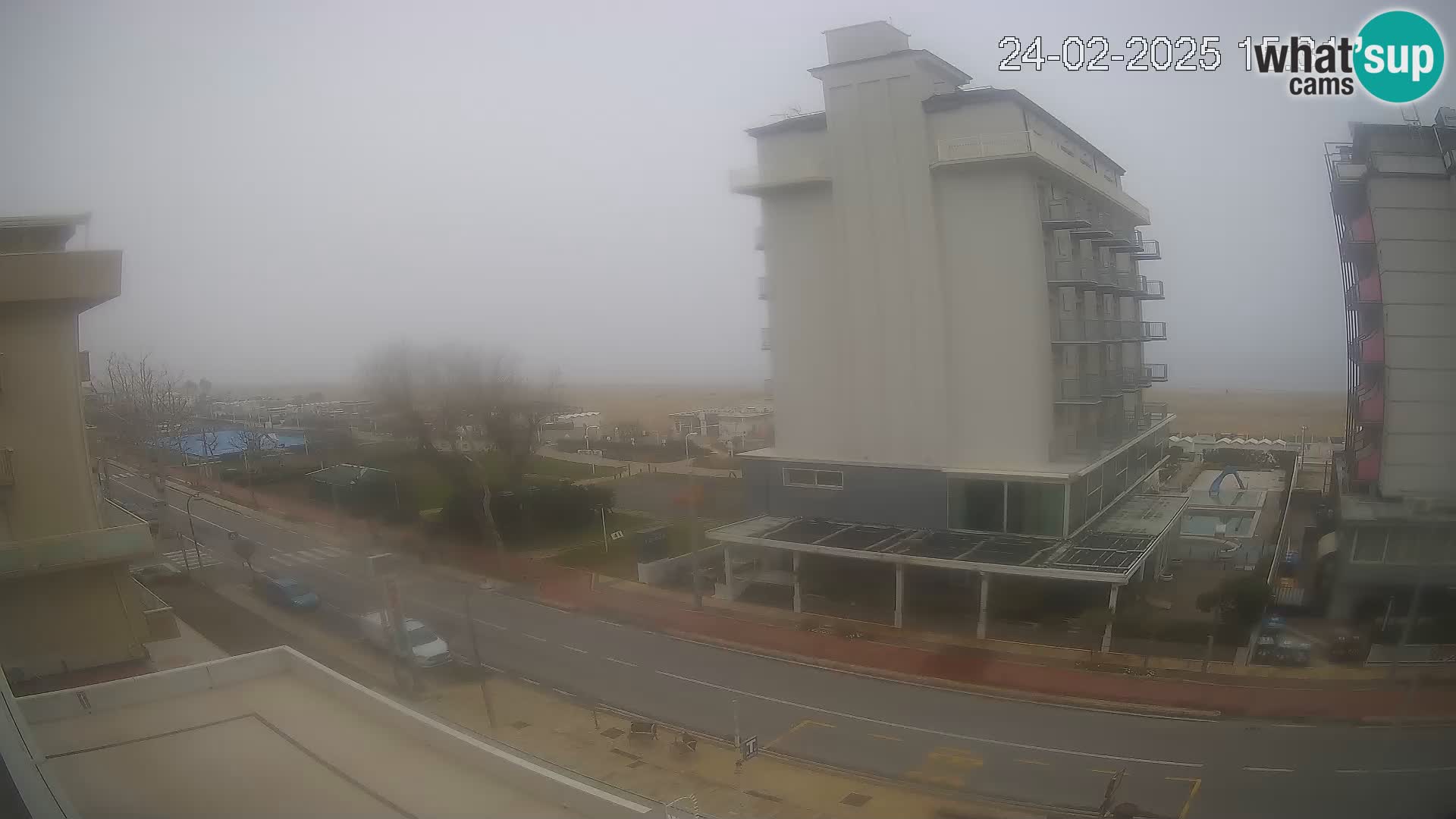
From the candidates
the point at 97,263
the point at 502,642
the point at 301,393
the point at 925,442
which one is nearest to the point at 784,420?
the point at 925,442

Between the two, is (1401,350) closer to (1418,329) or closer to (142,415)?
(1418,329)

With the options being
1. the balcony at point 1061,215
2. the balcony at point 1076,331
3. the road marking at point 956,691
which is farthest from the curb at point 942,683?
the balcony at point 1061,215

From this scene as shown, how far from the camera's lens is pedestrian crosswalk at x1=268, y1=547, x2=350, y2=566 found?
2.66m

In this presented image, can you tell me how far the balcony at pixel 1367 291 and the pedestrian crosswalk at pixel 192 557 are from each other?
3931mm

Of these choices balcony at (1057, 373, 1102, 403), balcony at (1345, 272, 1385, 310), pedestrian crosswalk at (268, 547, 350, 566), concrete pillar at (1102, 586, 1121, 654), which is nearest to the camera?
balcony at (1345, 272, 1385, 310)

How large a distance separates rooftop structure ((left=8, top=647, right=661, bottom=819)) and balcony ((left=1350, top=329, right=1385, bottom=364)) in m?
2.26

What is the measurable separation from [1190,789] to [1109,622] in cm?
160

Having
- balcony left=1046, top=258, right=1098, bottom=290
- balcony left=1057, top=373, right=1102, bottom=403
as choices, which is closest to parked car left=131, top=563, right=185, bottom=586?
→ balcony left=1057, top=373, right=1102, bottom=403

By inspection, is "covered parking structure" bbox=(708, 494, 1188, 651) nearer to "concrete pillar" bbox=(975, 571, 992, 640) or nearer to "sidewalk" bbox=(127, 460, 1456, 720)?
"concrete pillar" bbox=(975, 571, 992, 640)

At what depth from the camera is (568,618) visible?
10.6 feet

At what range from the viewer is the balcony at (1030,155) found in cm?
363

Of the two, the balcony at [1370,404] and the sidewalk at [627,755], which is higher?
the balcony at [1370,404]

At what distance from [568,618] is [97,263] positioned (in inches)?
85.3

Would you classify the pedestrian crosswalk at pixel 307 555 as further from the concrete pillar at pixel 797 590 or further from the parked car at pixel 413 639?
the concrete pillar at pixel 797 590
